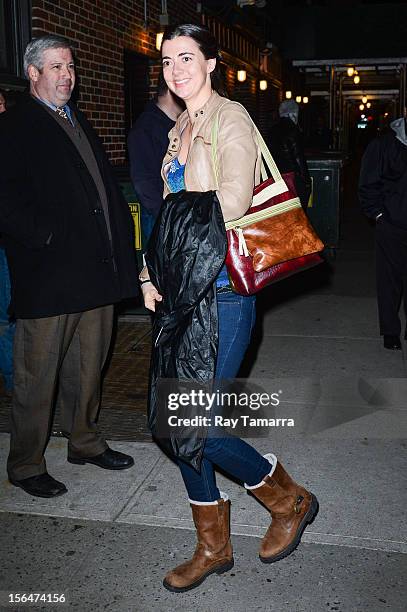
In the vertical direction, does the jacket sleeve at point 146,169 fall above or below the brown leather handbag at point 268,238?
above

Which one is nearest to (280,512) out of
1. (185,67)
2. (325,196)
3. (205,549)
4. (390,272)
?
(205,549)

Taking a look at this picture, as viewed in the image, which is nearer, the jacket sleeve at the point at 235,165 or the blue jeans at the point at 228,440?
the jacket sleeve at the point at 235,165

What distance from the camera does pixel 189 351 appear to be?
271cm

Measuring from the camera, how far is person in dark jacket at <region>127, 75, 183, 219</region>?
15.9 ft

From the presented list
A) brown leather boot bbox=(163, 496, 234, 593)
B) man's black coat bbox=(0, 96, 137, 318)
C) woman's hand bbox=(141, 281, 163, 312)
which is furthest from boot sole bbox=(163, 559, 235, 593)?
man's black coat bbox=(0, 96, 137, 318)

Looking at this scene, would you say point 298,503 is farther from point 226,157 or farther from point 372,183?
point 372,183

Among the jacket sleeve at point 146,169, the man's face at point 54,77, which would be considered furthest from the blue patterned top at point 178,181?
the jacket sleeve at point 146,169

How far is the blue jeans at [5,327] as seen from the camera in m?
4.91

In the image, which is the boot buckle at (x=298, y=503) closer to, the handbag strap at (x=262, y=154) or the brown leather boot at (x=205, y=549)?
the brown leather boot at (x=205, y=549)

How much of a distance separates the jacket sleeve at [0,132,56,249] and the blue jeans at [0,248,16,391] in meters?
1.45

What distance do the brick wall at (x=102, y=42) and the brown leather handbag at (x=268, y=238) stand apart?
5.15 m

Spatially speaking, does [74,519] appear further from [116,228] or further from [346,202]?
[346,202]

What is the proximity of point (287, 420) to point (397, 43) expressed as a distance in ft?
65.2

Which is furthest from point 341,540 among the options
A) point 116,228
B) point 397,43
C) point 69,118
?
point 397,43
